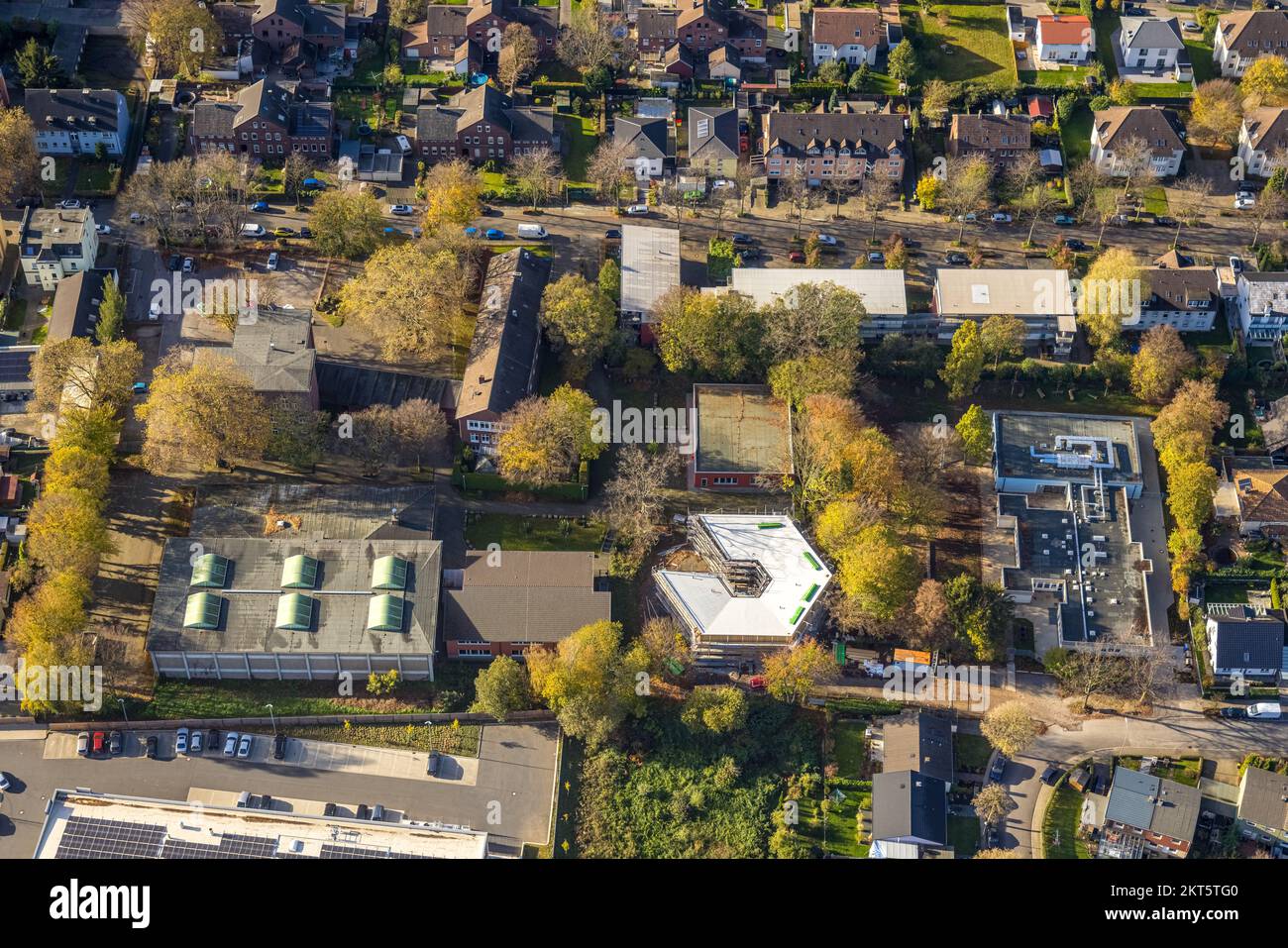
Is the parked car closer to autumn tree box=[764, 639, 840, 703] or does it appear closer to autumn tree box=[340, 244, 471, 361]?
autumn tree box=[764, 639, 840, 703]

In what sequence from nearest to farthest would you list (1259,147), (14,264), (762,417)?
(762,417)
(14,264)
(1259,147)

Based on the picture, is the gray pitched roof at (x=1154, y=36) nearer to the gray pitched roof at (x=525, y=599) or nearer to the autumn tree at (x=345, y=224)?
the autumn tree at (x=345, y=224)

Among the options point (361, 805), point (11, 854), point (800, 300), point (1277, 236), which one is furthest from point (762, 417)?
point (11, 854)

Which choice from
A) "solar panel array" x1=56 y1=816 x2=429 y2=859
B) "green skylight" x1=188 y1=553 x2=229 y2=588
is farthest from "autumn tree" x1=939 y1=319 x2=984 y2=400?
"green skylight" x1=188 y1=553 x2=229 y2=588

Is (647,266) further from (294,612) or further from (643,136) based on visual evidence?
(294,612)

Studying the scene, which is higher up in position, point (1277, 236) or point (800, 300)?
point (1277, 236)

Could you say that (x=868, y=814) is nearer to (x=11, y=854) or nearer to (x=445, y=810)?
(x=445, y=810)
